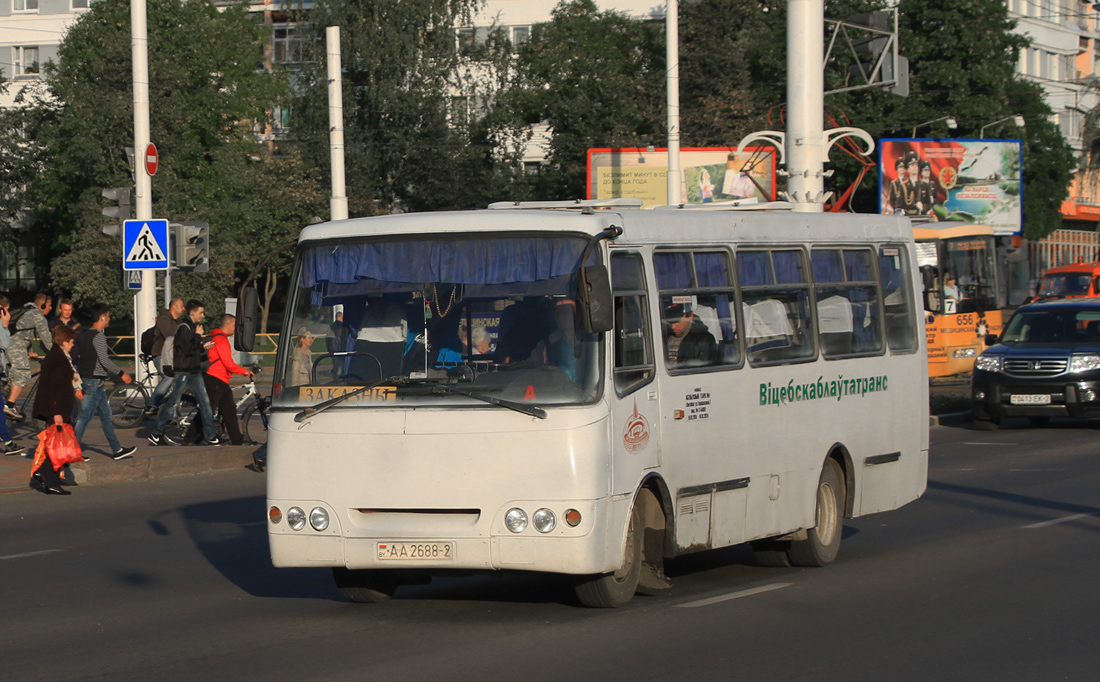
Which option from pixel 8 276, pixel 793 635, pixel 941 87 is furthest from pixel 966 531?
pixel 8 276

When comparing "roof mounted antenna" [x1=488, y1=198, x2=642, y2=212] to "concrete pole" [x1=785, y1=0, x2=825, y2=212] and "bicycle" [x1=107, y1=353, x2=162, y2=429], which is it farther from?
"concrete pole" [x1=785, y1=0, x2=825, y2=212]

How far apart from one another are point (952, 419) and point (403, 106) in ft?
121

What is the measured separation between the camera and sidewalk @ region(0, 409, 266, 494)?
15.9 metres

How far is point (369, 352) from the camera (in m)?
8.12

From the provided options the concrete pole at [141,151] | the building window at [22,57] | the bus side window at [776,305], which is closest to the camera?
the bus side window at [776,305]

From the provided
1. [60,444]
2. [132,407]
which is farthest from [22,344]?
[60,444]

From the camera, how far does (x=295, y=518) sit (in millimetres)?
8055

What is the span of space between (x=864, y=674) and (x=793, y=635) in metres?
0.91

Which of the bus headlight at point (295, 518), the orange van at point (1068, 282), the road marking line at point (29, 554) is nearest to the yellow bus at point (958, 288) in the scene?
the orange van at point (1068, 282)

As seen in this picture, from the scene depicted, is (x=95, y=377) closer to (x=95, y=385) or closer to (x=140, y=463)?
(x=95, y=385)

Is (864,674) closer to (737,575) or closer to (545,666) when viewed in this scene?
(545,666)

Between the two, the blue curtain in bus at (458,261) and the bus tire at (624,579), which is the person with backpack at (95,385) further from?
the bus tire at (624,579)

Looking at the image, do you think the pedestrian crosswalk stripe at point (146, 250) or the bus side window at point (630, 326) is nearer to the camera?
the bus side window at point (630, 326)

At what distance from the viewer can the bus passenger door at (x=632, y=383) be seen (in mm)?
7957
